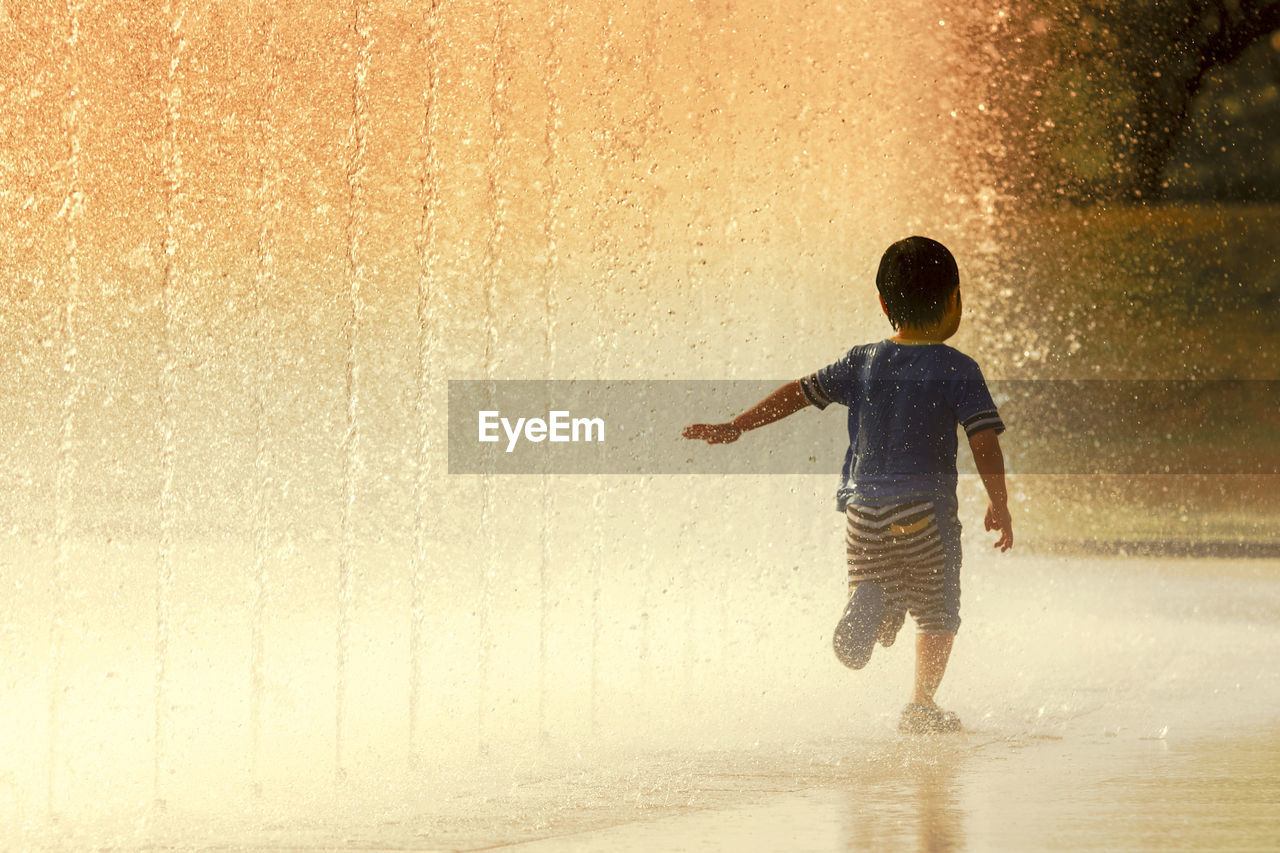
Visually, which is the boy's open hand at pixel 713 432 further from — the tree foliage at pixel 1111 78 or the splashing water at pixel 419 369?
the tree foliage at pixel 1111 78

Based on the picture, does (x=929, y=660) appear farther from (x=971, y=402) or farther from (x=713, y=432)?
(x=713, y=432)

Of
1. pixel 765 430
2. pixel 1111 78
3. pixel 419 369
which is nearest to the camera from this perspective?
pixel 765 430

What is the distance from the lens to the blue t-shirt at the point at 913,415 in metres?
4.08

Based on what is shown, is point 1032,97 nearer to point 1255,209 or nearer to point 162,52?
point 1255,209

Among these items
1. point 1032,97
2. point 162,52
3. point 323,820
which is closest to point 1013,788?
point 323,820

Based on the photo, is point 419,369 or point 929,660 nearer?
point 929,660

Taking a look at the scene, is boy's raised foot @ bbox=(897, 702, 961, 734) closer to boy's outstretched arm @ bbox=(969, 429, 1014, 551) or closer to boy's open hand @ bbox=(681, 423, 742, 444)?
boy's outstretched arm @ bbox=(969, 429, 1014, 551)

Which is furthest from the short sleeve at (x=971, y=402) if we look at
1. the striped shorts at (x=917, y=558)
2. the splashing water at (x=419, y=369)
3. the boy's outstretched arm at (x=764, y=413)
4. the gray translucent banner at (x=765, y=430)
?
the gray translucent banner at (x=765, y=430)

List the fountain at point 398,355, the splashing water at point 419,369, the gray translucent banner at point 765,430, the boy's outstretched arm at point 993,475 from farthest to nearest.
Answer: the gray translucent banner at point 765,430 < the fountain at point 398,355 < the splashing water at point 419,369 < the boy's outstretched arm at point 993,475

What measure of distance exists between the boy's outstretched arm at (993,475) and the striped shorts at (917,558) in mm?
118

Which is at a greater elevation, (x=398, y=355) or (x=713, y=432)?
(x=398, y=355)

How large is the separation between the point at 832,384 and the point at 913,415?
0.77 ft

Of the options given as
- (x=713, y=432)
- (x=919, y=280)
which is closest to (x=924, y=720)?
(x=713, y=432)

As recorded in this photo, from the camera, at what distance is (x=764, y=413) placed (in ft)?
13.8
